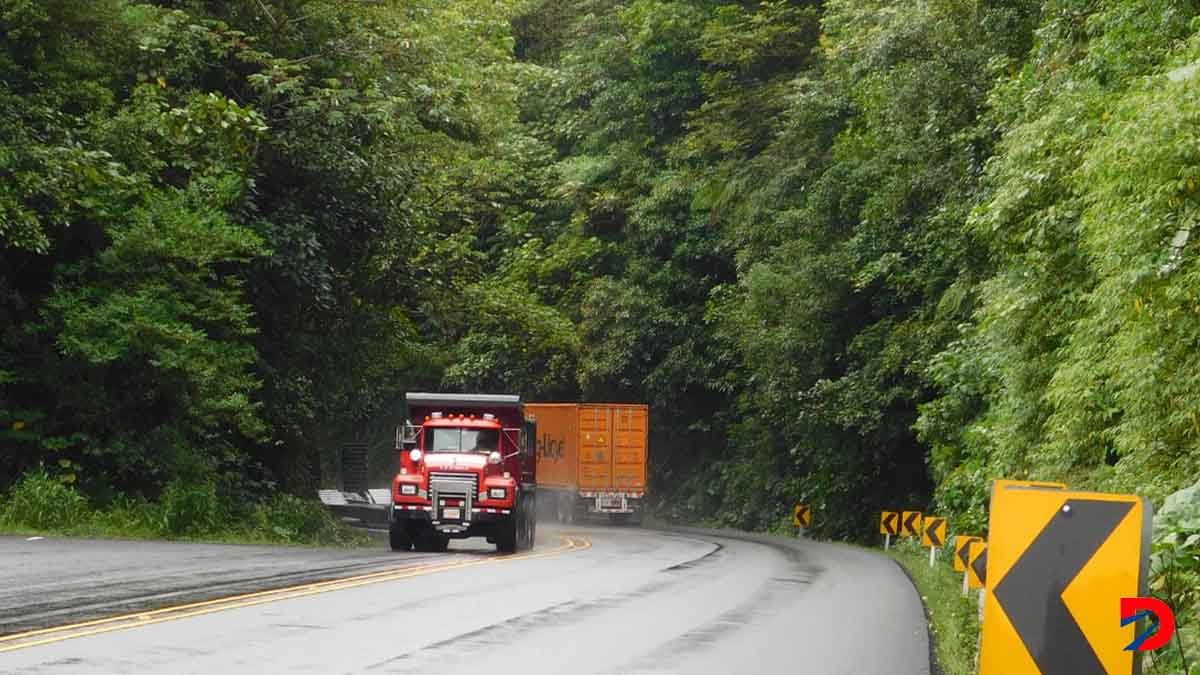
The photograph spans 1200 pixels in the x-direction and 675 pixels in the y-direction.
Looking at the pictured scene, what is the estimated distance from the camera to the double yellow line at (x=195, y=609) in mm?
11375

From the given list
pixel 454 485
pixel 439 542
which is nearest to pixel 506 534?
pixel 454 485

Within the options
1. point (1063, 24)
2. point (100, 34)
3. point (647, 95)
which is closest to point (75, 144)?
point (100, 34)

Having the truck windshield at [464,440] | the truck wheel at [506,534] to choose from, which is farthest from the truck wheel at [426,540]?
the truck windshield at [464,440]

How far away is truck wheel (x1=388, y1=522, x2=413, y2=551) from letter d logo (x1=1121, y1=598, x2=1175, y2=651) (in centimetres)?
2285

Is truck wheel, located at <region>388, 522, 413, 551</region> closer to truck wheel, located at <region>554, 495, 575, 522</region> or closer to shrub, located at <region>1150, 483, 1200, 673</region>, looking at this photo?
shrub, located at <region>1150, 483, 1200, 673</region>

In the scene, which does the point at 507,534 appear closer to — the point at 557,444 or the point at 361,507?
the point at 361,507

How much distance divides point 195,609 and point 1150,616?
976 cm

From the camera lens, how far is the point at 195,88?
29.2 m

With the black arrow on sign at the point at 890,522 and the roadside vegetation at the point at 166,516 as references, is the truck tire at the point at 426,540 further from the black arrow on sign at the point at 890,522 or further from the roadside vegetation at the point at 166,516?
the black arrow on sign at the point at 890,522

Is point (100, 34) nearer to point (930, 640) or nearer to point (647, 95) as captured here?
point (930, 640)

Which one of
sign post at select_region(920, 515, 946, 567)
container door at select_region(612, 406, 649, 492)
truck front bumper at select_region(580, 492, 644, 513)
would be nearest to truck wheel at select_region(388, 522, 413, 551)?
sign post at select_region(920, 515, 946, 567)

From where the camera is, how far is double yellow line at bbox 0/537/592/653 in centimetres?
1138

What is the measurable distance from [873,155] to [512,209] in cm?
1197

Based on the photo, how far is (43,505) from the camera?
25.5m
